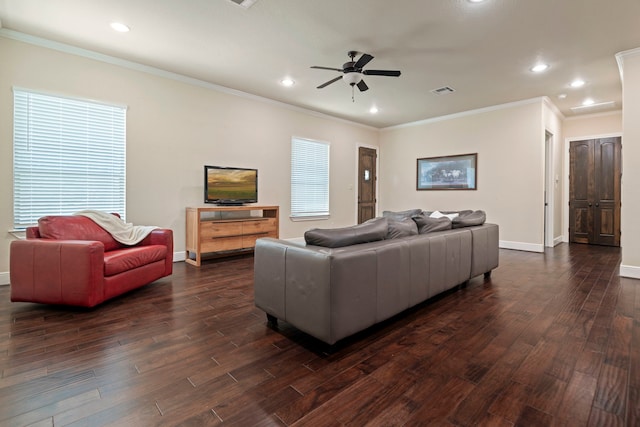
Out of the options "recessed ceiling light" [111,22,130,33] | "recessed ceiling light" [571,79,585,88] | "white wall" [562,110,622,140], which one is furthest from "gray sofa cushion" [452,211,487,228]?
"white wall" [562,110,622,140]

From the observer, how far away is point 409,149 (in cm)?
772

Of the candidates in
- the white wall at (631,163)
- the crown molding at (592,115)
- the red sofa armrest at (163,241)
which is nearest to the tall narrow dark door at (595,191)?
the crown molding at (592,115)

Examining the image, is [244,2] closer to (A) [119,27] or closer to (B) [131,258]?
(A) [119,27]

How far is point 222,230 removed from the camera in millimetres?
4738

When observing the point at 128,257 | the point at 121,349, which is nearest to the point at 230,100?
the point at 128,257

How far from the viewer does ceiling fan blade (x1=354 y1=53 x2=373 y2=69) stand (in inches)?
134

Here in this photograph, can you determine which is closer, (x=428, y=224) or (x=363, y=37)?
(x=428, y=224)

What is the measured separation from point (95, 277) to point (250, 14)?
2914mm

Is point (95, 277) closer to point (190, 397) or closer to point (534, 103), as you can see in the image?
point (190, 397)

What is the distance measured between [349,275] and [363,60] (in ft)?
8.63

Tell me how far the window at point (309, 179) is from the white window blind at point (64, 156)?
3.12 meters

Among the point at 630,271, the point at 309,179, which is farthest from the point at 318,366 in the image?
the point at 309,179

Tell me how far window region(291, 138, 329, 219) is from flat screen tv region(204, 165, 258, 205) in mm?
1153

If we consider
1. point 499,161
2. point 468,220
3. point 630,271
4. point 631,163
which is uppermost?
point 499,161
